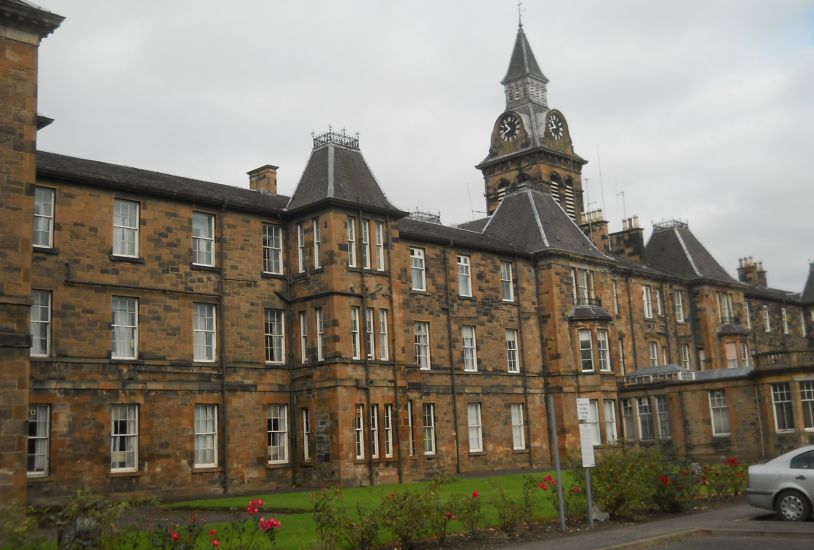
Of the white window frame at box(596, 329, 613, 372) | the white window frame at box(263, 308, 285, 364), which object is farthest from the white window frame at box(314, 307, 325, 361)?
the white window frame at box(596, 329, 613, 372)

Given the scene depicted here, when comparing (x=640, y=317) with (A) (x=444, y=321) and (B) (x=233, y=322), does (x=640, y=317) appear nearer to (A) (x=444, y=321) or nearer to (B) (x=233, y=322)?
(A) (x=444, y=321)

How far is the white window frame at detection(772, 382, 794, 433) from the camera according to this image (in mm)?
40531

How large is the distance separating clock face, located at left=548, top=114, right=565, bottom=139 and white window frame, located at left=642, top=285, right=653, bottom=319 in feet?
51.9

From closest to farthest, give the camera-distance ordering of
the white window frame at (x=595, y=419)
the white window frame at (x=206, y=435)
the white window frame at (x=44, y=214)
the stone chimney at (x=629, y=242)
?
the white window frame at (x=44, y=214) → the white window frame at (x=206, y=435) → the white window frame at (x=595, y=419) → the stone chimney at (x=629, y=242)

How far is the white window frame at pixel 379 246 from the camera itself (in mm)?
35125

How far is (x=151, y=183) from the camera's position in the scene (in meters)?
31.3

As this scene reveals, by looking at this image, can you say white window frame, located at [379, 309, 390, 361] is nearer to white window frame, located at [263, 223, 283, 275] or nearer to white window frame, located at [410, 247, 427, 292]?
white window frame, located at [410, 247, 427, 292]

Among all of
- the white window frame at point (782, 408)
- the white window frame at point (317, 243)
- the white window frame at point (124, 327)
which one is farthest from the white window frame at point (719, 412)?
the white window frame at point (124, 327)

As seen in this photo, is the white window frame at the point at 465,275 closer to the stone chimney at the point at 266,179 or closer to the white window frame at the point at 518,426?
the white window frame at the point at 518,426

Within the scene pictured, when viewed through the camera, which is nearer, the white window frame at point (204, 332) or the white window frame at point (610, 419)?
the white window frame at point (204, 332)

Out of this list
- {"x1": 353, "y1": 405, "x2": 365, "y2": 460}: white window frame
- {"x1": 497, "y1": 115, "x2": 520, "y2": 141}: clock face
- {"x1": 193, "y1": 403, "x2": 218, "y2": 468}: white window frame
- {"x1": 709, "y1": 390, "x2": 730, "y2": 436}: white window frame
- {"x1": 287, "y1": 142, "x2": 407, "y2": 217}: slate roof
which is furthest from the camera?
{"x1": 497, "y1": 115, "x2": 520, "y2": 141}: clock face

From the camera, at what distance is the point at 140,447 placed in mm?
29000

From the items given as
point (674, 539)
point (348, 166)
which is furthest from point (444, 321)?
point (674, 539)

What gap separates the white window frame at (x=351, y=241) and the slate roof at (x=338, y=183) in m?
0.72
